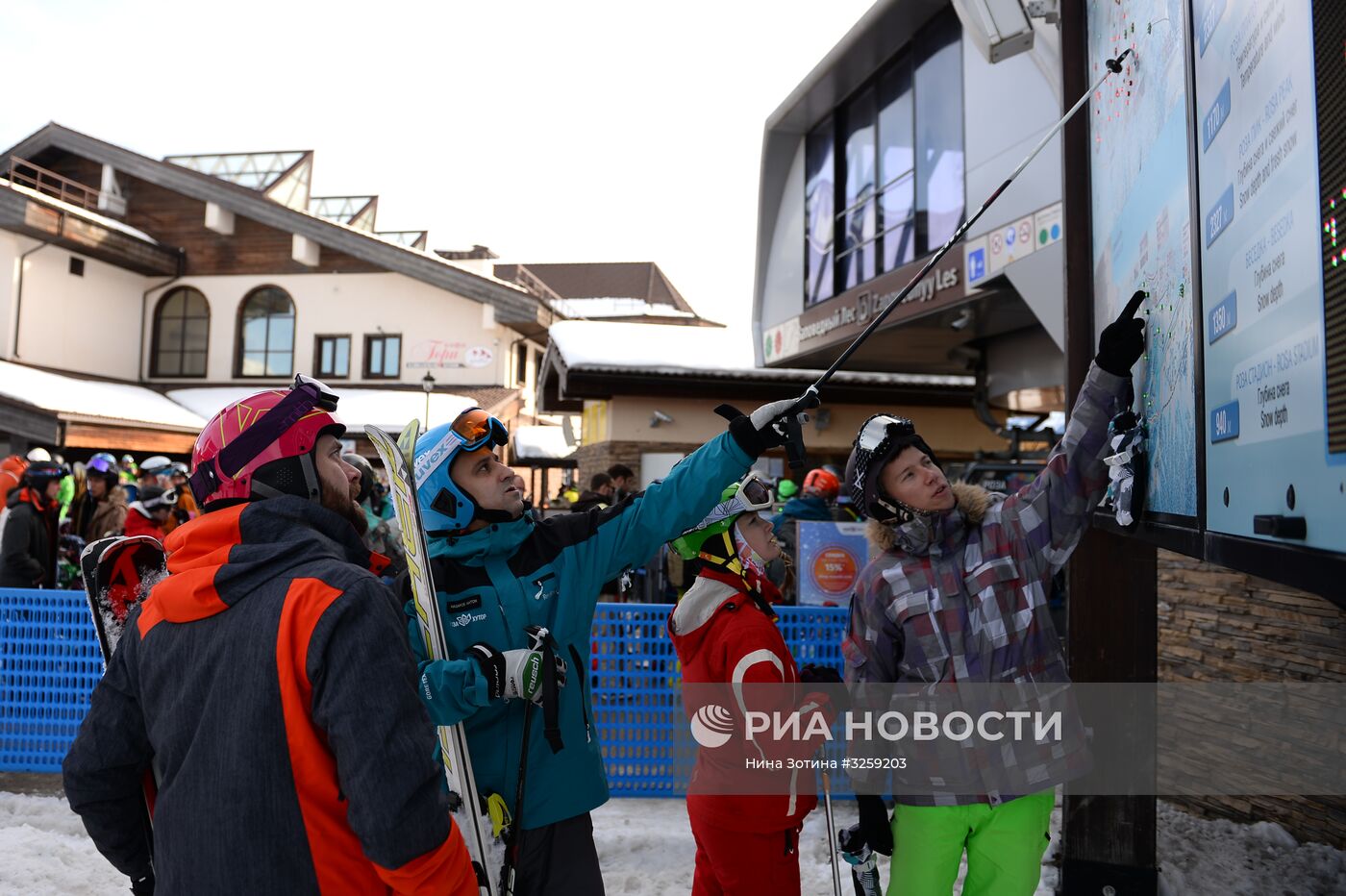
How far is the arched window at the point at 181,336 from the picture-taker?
90.9 feet

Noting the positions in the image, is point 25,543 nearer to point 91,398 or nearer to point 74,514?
point 74,514

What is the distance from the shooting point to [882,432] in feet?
9.73

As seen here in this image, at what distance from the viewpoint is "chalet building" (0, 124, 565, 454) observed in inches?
1013

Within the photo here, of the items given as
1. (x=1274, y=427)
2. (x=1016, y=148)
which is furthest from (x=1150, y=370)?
(x=1016, y=148)

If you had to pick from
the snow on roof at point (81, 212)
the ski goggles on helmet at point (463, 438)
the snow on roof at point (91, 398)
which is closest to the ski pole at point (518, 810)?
the ski goggles on helmet at point (463, 438)

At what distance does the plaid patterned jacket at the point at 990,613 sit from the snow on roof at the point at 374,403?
21.2 meters

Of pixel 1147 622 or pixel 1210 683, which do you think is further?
pixel 1210 683

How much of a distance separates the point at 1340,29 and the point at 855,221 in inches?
393

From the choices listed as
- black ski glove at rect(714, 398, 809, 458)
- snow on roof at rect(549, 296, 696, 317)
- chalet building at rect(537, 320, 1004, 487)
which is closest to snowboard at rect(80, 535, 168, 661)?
black ski glove at rect(714, 398, 809, 458)

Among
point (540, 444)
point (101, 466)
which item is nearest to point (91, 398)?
point (540, 444)

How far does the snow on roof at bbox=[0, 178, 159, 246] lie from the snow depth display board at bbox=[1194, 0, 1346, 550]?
26.5 meters

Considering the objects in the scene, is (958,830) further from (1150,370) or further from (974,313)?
(974,313)

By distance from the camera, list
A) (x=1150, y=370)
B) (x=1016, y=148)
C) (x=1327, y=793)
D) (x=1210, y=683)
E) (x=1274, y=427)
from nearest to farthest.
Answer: (x=1274, y=427) < (x=1150, y=370) < (x=1327, y=793) < (x=1210, y=683) < (x=1016, y=148)

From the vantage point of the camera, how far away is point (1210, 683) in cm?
505
